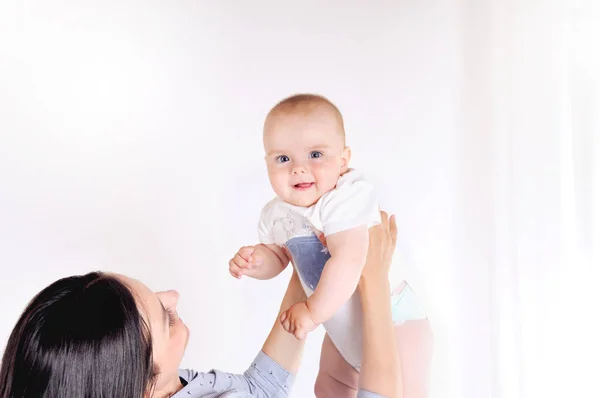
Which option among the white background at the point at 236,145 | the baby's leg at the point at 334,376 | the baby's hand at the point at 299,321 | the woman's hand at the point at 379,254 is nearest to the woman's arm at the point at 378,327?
the woman's hand at the point at 379,254

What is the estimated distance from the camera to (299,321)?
1375 millimetres

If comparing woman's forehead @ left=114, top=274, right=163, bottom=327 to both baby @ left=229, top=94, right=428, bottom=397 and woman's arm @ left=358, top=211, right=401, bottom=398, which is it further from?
woman's arm @ left=358, top=211, right=401, bottom=398

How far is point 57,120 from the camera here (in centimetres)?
233

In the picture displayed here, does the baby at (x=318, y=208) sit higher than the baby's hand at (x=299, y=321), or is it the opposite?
the baby at (x=318, y=208)

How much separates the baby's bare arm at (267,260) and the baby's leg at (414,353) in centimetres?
31

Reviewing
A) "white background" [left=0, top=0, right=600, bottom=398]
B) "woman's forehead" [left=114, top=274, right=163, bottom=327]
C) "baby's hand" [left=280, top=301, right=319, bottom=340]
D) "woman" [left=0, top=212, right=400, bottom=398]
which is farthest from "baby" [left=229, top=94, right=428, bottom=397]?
→ "white background" [left=0, top=0, right=600, bottom=398]

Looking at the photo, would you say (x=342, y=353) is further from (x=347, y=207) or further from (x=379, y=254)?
(x=347, y=207)

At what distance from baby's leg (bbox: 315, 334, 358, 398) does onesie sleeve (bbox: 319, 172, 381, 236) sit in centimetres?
36

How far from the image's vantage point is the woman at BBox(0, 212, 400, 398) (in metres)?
1.09

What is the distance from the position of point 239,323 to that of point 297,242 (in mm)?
1127

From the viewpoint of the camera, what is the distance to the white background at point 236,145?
85.7 inches

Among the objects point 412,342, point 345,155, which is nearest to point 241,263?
point 345,155

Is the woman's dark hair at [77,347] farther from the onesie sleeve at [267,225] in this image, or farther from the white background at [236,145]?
the white background at [236,145]

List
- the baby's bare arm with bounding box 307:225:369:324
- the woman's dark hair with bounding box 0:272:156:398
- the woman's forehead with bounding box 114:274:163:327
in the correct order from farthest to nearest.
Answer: the baby's bare arm with bounding box 307:225:369:324
the woman's forehead with bounding box 114:274:163:327
the woman's dark hair with bounding box 0:272:156:398
